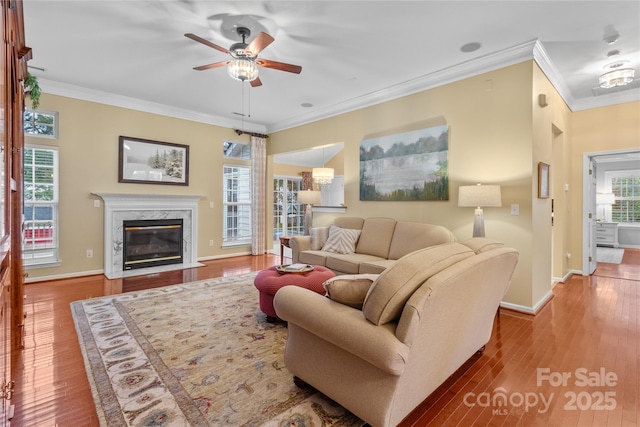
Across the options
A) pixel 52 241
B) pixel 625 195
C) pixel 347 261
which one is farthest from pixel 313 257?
pixel 625 195

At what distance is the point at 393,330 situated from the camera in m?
1.44

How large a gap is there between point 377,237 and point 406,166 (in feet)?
3.84

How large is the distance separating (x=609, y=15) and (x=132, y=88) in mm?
6113

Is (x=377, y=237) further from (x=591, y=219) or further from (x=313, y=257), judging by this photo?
(x=591, y=219)

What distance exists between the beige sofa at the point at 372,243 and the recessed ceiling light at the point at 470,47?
2147mm

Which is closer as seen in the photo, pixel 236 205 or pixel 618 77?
pixel 618 77

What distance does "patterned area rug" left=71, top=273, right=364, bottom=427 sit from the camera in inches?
69.6

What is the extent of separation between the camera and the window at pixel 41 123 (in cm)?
455

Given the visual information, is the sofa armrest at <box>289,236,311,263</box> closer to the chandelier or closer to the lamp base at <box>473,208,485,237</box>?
the chandelier

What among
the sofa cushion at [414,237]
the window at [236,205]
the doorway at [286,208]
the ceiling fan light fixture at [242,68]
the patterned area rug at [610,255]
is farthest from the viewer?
the doorway at [286,208]

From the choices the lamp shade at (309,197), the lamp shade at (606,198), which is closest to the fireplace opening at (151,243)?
the lamp shade at (309,197)

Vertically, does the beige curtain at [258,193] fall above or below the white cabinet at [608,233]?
above

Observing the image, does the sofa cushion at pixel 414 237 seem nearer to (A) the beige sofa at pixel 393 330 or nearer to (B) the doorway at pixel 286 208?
(A) the beige sofa at pixel 393 330

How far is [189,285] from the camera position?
4461 millimetres
